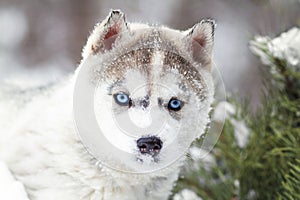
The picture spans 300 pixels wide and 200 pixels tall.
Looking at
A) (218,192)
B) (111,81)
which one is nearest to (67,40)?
(218,192)

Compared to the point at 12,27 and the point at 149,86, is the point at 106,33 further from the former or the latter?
the point at 12,27

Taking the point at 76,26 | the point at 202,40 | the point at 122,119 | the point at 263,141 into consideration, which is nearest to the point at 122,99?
the point at 122,119

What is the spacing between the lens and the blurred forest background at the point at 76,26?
3943 mm

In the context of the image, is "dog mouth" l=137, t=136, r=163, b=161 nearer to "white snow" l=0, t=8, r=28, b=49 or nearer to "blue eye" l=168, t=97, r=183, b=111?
"blue eye" l=168, t=97, r=183, b=111

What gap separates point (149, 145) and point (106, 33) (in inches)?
8.8

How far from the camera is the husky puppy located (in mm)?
1096

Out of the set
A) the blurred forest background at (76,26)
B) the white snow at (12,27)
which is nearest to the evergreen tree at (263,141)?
the blurred forest background at (76,26)

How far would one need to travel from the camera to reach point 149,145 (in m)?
1.06

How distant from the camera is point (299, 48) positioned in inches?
57.1

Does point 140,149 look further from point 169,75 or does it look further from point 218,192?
point 218,192

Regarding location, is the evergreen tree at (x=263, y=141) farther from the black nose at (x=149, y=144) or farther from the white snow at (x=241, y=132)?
the black nose at (x=149, y=144)

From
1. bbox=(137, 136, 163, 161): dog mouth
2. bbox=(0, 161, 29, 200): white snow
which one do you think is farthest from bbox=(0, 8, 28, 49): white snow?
bbox=(137, 136, 163, 161): dog mouth

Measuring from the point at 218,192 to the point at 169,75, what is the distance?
1.75ft

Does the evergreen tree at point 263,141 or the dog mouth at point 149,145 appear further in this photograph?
the evergreen tree at point 263,141
